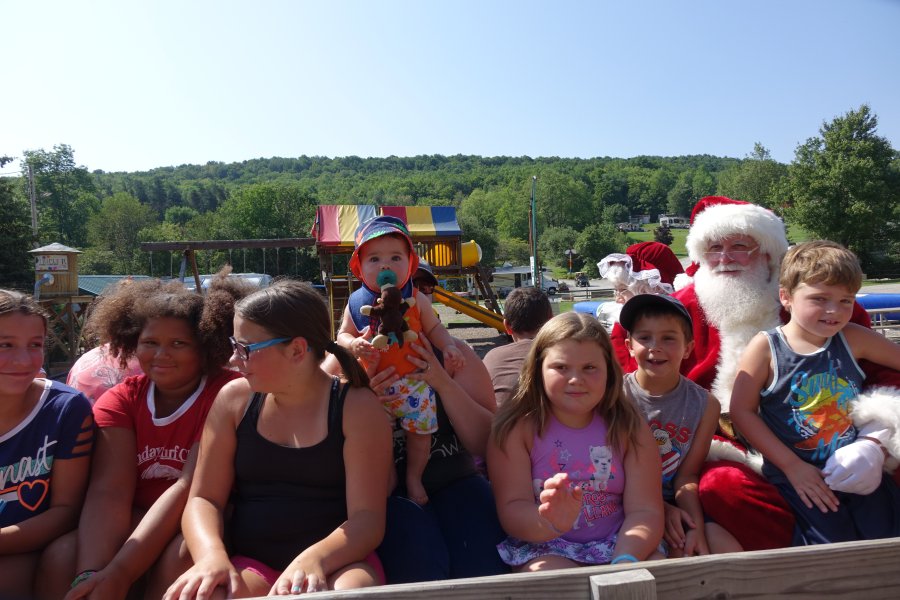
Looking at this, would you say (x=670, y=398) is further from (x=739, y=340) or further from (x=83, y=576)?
(x=83, y=576)

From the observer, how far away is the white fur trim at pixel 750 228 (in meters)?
3.51

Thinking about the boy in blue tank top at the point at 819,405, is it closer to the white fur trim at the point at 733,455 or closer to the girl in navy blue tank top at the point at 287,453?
the white fur trim at the point at 733,455

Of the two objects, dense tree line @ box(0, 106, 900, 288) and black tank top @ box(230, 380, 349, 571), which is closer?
black tank top @ box(230, 380, 349, 571)

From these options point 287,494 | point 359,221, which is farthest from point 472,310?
point 287,494

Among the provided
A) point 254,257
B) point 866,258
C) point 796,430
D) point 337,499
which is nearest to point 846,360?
point 796,430

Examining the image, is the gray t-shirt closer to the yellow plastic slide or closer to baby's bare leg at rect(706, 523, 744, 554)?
baby's bare leg at rect(706, 523, 744, 554)

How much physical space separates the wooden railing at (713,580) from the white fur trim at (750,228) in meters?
2.38

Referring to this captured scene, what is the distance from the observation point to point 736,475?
95.3 inches

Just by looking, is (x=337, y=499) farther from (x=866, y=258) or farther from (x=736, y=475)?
(x=866, y=258)

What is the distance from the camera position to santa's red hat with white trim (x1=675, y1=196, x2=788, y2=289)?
3.51 meters

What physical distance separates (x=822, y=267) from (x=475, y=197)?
339 ft

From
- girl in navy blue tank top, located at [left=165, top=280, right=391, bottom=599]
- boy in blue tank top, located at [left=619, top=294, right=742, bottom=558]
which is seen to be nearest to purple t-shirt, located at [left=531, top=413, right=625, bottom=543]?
boy in blue tank top, located at [left=619, top=294, right=742, bottom=558]

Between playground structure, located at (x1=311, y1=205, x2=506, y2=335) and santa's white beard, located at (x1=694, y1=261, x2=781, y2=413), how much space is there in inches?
532

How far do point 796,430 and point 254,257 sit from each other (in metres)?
60.0
